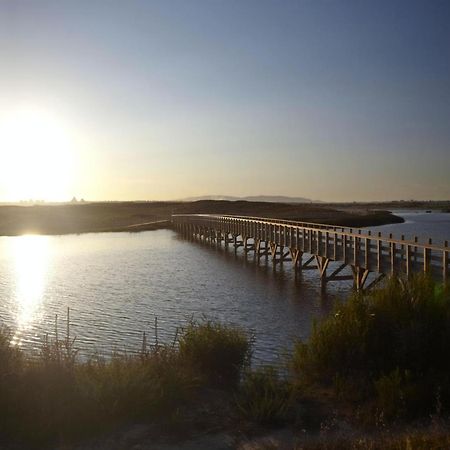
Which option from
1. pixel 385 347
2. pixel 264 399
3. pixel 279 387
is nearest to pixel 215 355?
pixel 279 387

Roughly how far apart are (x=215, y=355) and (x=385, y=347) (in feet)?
9.48

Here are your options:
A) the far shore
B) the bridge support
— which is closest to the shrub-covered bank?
the bridge support

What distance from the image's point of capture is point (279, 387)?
9156 mm

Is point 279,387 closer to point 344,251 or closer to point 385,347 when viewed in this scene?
point 385,347

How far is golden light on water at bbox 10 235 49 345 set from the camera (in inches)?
757

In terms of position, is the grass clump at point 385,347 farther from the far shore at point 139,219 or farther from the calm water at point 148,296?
the far shore at point 139,219

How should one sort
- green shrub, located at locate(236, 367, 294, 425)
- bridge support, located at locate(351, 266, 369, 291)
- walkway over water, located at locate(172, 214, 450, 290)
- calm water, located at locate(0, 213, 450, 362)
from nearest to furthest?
green shrub, located at locate(236, 367, 294, 425) → calm water, located at locate(0, 213, 450, 362) → walkway over water, located at locate(172, 214, 450, 290) → bridge support, located at locate(351, 266, 369, 291)

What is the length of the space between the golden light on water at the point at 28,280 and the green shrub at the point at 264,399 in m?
5.32

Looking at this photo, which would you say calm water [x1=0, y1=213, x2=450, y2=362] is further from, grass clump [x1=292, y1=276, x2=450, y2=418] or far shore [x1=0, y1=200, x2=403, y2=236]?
far shore [x1=0, y1=200, x2=403, y2=236]

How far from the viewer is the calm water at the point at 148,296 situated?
54.0 feet

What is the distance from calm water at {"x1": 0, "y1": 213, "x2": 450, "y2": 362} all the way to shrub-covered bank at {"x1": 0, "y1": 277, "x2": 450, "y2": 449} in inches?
129

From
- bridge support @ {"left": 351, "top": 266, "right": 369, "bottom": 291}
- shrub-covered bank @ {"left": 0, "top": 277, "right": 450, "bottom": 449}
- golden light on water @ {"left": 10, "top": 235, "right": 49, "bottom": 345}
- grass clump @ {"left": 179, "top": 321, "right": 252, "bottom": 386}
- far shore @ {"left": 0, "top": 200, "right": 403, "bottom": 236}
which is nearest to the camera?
shrub-covered bank @ {"left": 0, "top": 277, "right": 450, "bottom": 449}

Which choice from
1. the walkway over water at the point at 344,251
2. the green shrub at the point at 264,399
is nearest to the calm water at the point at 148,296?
the walkway over water at the point at 344,251

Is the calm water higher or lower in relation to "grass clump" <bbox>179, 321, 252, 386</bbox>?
lower
